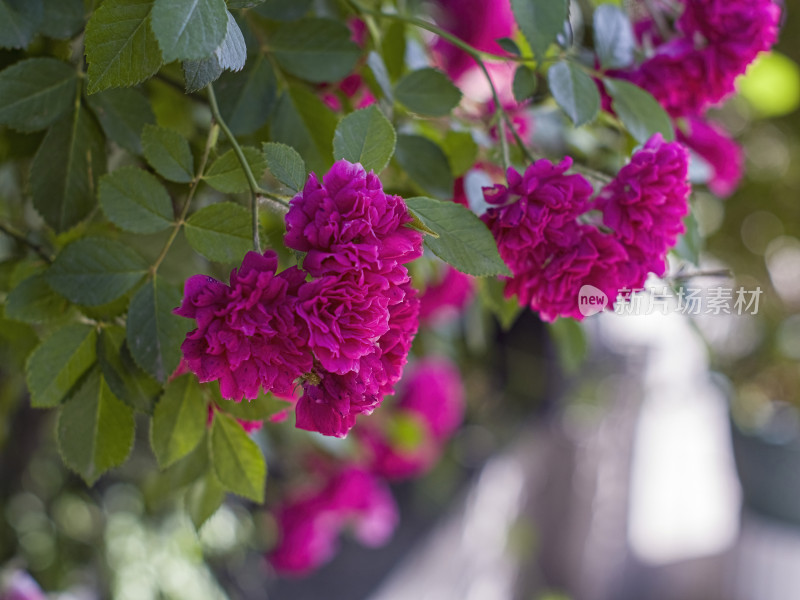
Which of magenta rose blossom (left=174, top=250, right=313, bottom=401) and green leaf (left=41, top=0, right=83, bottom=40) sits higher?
green leaf (left=41, top=0, right=83, bottom=40)

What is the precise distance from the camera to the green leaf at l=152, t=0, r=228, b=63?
22 cm

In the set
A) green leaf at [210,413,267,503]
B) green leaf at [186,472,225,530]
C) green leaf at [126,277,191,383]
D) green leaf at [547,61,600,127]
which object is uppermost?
green leaf at [547,61,600,127]

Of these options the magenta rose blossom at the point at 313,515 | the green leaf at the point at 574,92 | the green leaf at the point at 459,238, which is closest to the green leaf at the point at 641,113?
the green leaf at the point at 574,92

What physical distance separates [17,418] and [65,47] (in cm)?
48

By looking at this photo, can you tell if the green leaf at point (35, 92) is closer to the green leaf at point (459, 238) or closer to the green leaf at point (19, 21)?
the green leaf at point (19, 21)

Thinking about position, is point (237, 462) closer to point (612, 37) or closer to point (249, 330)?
point (249, 330)

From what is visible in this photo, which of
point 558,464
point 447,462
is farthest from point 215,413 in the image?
point 558,464

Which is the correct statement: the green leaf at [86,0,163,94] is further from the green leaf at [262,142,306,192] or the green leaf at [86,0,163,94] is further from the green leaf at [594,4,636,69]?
the green leaf at [594,4,636,69]

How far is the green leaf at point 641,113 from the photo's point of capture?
14.0 inches

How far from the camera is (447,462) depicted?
4.03 feet

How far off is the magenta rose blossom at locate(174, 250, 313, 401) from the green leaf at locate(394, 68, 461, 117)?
16 centimetres

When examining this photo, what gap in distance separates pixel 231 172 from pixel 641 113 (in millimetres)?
212

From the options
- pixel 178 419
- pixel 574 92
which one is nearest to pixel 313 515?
pixel 178 419

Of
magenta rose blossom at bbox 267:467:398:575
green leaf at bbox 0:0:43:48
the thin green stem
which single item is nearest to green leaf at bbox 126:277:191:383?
the thin green stem
